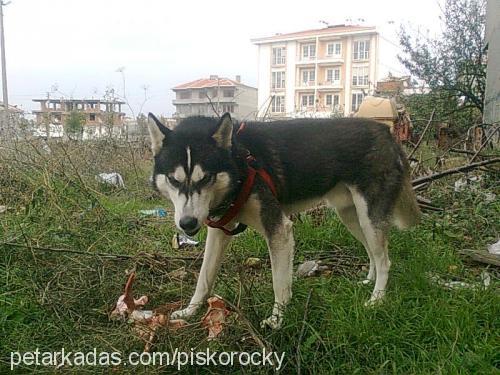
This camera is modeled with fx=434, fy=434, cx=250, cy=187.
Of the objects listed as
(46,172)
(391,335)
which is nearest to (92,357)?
(391,335)

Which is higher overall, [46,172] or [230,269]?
[46,172]

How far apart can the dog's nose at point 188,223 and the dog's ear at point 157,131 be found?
0.54 m

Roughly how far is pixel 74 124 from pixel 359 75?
55702 mm

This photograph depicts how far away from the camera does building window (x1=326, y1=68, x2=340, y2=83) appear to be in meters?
61.4

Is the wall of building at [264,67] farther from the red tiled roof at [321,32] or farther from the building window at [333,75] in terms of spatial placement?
the building window at [333,75]

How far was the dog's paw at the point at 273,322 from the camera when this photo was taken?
2.36 m

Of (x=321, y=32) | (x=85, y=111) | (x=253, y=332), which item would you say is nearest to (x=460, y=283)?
(x=253, y=332)

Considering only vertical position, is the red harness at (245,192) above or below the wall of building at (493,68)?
below

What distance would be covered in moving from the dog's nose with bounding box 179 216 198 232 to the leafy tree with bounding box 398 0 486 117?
11542 mm

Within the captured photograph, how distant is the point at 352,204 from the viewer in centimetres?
325

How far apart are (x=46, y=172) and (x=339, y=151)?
3.00 metres

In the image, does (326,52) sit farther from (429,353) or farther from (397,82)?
(429,353)

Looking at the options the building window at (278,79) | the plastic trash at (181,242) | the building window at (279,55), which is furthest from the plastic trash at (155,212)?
the building window at (279,55)

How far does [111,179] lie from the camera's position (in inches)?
246
